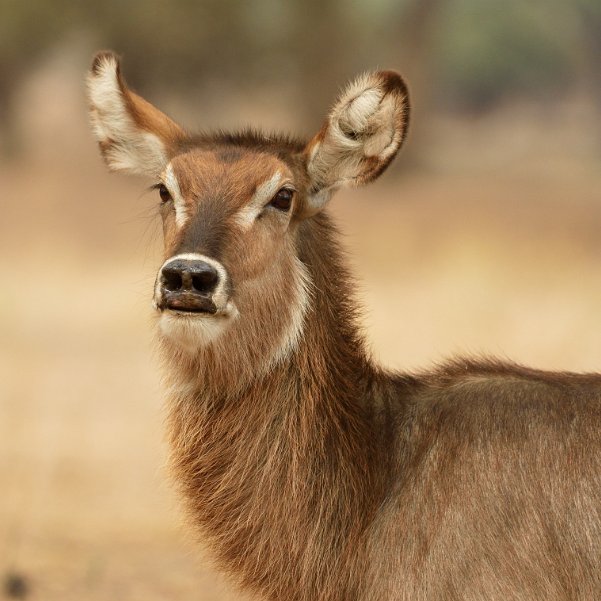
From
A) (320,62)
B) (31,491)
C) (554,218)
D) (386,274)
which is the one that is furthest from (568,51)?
(31,491)

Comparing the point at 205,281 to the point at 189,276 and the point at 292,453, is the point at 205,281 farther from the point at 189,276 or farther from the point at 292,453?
the point at 292,453

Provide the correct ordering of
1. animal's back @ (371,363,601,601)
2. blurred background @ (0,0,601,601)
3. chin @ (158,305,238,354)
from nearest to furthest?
animal's back @ (371,363,601,601) < chin @ (158,305,238,354) < blurred background @ (0,0,601,601)

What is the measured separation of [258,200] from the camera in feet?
19.9

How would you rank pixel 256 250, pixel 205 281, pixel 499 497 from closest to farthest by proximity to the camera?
pixel 499 497
pixel 205 281
pixel 256 250

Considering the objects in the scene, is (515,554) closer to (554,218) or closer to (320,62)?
(554,218)

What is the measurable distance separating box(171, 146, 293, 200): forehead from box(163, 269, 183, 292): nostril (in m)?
0.60

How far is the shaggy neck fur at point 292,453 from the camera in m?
5.87

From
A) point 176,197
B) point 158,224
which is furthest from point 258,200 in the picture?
point 158,224

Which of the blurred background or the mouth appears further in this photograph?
the blurred background

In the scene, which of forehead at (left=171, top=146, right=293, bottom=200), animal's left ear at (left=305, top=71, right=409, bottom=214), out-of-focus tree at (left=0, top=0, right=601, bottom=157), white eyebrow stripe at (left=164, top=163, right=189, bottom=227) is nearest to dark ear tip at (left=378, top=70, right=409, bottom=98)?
animal's left ear at (left=305, top=71, right=409, bottom=214)

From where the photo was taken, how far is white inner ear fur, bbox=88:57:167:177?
6738mm

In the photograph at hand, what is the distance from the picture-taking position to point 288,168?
6230 mm

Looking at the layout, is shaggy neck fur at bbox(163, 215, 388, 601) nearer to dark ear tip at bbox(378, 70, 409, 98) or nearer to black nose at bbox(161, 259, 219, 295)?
black nose at bbox(161, 259, 219, 295)

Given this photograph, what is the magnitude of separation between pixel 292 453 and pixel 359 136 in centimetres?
161
